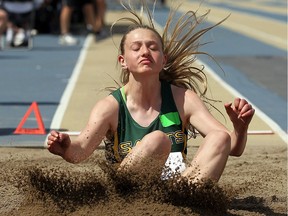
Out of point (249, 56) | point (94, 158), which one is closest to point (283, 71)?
point (249, 56)

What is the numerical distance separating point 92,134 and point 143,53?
60 centimetres

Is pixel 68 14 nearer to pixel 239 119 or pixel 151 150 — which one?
pixel 239 119

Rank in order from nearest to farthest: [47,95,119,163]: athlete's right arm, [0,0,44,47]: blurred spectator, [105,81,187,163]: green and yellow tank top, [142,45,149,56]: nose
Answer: [47,95,119,163]: athlete's right arm → [142,45,149,56]: nose → [105,81,187,163]: green and yellow tank top → [0,0,44,47]: blurred spectator

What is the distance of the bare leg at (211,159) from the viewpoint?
5305mm

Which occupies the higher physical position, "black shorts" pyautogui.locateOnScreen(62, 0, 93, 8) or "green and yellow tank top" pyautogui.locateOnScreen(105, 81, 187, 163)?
"green and yellow tank top" pyautogui.locateOnScreen(105, 81, 187, 163)

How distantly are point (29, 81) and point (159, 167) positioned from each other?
8.58m

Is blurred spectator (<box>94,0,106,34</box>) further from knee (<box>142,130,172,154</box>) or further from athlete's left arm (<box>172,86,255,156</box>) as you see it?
knee (<box>142,130,172,154</box>)

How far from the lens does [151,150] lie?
204 inches

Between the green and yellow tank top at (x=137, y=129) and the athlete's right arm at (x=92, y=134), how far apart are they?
60 mm

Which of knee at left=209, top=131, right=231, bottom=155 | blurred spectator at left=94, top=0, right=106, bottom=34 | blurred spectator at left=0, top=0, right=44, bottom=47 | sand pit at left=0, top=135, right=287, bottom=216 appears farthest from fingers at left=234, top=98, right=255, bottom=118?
blurred spectator at left=94, top=0, right=106, bottom=34

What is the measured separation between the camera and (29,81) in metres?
13.5

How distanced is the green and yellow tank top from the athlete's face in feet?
0.79

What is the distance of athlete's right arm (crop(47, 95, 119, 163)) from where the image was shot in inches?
206

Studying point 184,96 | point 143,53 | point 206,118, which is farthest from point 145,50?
point 206,118
